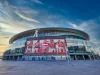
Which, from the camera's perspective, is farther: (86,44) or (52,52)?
(86,44)

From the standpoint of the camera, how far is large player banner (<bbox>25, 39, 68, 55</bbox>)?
69762mm

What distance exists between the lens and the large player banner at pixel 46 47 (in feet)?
229

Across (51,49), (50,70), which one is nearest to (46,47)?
(51,49)

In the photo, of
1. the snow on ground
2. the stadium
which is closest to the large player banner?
the stadium

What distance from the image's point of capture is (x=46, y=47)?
7162cm

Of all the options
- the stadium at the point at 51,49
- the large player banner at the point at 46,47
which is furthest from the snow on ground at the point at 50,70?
the large player banner at the point at 46,47

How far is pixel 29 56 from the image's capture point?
230 feet

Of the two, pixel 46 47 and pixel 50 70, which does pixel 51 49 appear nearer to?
pixel 46 47

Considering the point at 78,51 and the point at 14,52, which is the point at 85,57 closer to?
the point at 78,51

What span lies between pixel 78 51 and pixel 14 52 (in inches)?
1359

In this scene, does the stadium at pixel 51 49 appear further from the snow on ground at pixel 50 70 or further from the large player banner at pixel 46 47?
the snow on ground at pixel 50 70

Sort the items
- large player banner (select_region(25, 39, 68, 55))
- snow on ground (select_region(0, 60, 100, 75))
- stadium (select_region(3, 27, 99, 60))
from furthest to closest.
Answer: large player banner (select_region(25, 39, 68, 55))
stadium (select_region(3, 27, 99, 60))
snow on ground (select_region(0, 60, 100, 75))

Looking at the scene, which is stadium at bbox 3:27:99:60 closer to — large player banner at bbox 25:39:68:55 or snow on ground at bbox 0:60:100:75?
large player banner at bbox 25:39:68:55

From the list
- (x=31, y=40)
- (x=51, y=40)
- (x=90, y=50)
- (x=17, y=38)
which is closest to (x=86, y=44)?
(x=90, y=50)
